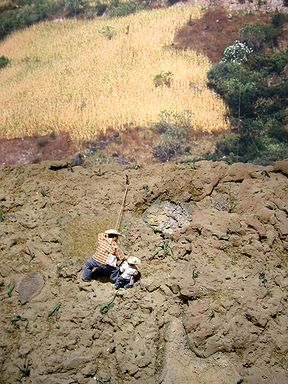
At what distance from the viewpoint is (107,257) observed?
557cm

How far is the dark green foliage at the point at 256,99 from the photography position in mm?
13625

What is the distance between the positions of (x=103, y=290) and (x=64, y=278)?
66cm

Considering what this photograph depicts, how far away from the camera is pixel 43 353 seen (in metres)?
5.15

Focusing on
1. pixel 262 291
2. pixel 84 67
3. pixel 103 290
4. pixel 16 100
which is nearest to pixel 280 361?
pixel 262 291

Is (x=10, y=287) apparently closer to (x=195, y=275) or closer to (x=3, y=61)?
(x=195, y=275)

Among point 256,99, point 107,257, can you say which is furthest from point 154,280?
point 256,99

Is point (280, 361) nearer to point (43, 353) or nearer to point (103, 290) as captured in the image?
point (103, 290)

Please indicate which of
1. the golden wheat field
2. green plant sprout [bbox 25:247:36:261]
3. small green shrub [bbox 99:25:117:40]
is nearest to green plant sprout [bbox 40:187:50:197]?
green plant sprout [bbox 25:247:36:261]

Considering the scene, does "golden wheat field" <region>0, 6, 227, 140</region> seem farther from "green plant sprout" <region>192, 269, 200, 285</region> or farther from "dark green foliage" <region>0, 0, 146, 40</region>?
"green plant sprout" <region>192, 269, 200, 285</region>

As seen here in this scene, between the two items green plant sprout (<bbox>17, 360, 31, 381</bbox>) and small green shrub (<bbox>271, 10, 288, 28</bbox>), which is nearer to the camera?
green plant sprout (<bbox>17, 360, 31, 381</bbox>)

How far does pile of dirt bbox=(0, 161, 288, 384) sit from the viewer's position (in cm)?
502

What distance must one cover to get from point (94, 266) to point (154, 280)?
2.66 ft

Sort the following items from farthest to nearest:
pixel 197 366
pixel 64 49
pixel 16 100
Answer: pixel 64 49 < pixel 16 100 < pixel 197 366

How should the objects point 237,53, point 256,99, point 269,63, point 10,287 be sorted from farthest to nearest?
point 237,53, point 269,63, point 256,99, point 10,287
